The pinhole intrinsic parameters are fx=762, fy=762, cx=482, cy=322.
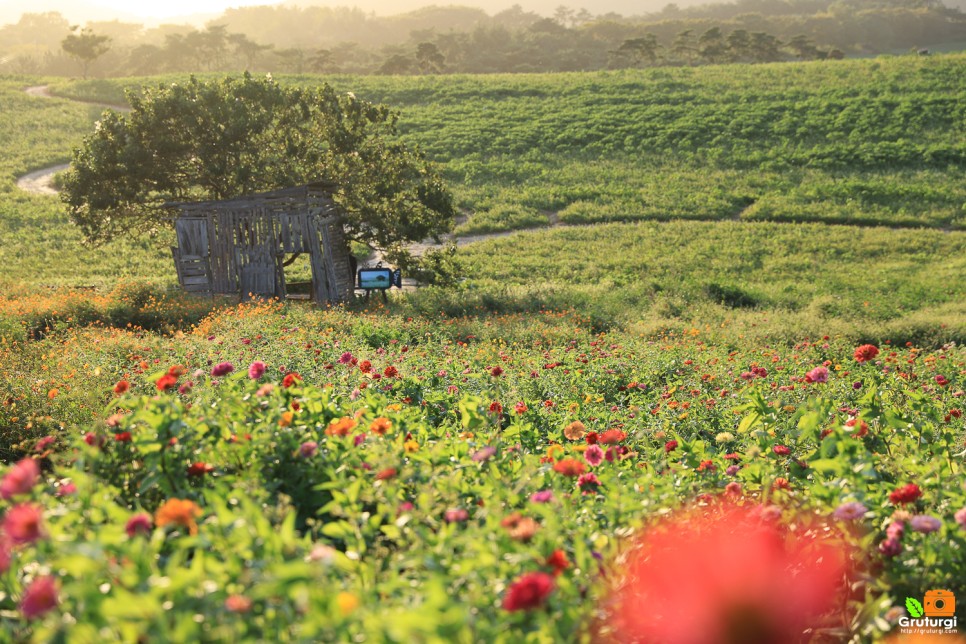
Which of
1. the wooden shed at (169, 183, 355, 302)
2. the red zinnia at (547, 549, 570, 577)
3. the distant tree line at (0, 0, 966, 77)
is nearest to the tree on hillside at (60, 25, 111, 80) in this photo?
the distant tree line at (0, 0, 966, 77)

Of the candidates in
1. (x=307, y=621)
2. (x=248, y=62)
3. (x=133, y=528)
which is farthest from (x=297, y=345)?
(x=248, y=62)

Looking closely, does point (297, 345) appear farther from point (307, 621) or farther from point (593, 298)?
point (593, 298)


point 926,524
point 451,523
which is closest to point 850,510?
point 926,524

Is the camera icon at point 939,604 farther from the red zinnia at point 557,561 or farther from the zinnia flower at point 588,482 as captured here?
the red zinnia at point 557,561

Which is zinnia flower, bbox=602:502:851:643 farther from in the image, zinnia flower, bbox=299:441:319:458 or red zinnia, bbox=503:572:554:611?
zinnia flower, bbox=299:441:319:458

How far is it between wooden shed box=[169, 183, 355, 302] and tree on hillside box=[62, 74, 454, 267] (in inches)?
42.5

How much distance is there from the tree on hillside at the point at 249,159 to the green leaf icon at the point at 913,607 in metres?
17.9

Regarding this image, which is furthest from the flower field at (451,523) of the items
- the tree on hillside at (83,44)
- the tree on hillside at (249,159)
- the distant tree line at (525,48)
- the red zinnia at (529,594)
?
the tree on hillside at (83,44)

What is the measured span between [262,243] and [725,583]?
18953 millimetres

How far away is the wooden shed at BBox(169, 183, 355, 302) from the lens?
20172 mm

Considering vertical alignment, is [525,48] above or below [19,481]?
above

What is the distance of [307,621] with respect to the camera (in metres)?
2.26

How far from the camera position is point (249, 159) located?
2178cm

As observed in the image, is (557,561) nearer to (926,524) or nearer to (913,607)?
(926,524)
